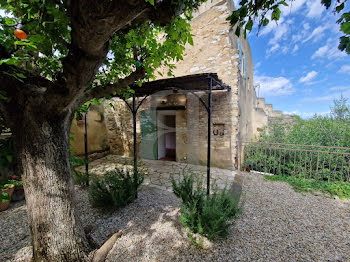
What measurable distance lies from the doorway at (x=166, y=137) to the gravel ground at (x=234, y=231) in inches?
138

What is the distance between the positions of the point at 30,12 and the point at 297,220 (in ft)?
15.3

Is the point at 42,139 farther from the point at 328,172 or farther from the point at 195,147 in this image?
the point at 328,172

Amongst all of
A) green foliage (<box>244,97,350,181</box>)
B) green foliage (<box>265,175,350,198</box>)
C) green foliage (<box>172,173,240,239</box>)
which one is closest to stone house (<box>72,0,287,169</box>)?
green foliage (<box>244,97,350,181</box>)

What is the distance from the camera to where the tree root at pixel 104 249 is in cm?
181

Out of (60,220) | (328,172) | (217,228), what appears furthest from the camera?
(328,172)

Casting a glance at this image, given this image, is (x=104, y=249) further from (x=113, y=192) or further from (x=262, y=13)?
(x=262, y=13)

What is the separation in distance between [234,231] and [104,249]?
194cm

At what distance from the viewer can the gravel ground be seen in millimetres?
1934

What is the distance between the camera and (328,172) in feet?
14.3

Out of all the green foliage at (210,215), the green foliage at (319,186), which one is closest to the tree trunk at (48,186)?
the green foliage at (210,215)

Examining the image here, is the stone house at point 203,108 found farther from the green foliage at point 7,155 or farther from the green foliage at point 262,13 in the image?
the green foliage at point 262,13

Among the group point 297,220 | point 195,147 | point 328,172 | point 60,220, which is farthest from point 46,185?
point 328,172

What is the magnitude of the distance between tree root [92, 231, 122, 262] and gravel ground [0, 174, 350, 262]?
2.7 inches

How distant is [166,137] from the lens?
299 inches
